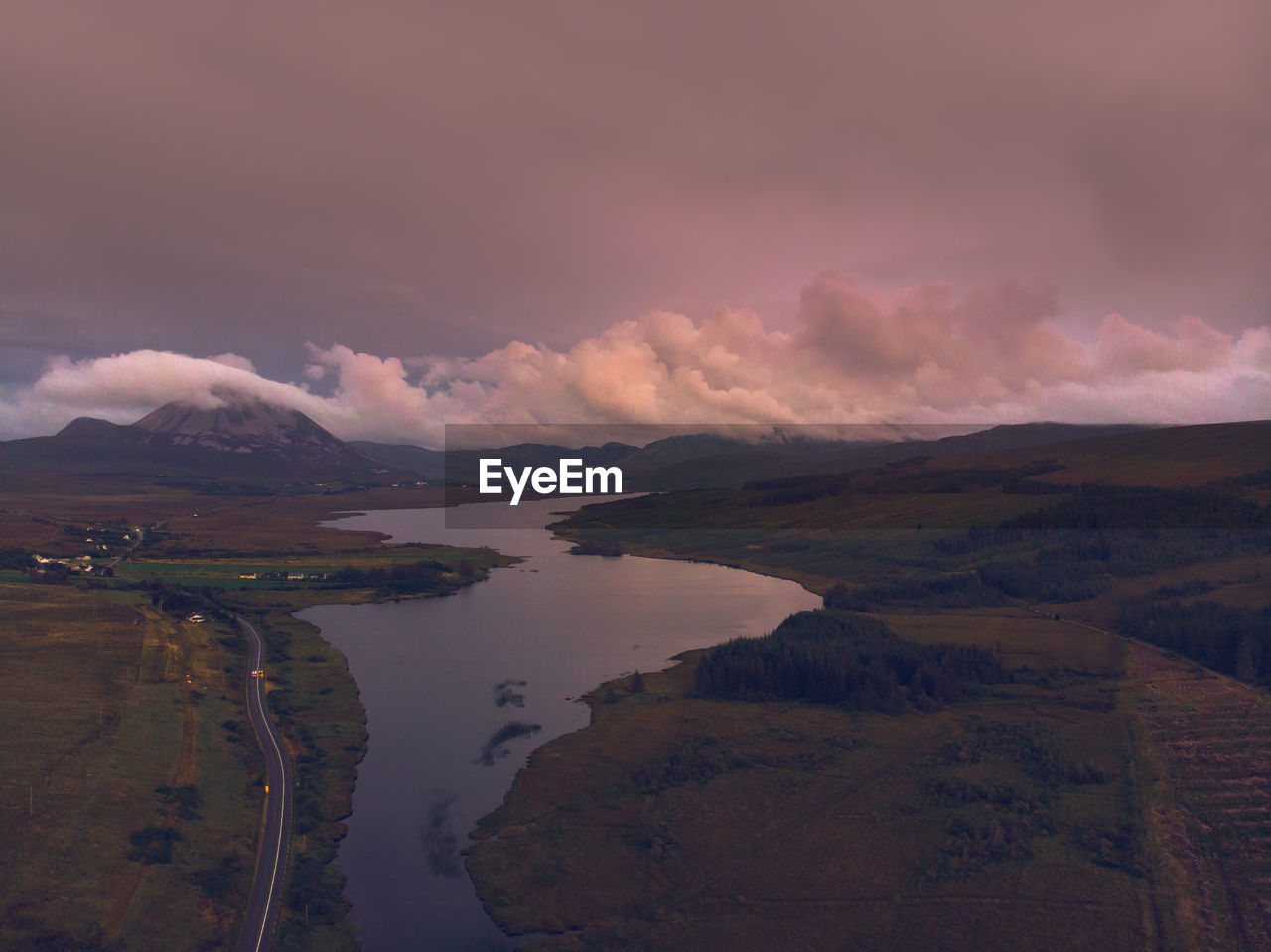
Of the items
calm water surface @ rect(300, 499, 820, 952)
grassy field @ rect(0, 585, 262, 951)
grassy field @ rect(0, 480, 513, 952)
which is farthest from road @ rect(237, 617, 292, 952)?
calm water surface @ rect(300, 499, 820, 952)

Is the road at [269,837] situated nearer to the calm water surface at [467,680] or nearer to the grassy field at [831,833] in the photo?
the calm water surface at [467,680]

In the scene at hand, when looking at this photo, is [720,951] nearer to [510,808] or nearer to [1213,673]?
[510,808]

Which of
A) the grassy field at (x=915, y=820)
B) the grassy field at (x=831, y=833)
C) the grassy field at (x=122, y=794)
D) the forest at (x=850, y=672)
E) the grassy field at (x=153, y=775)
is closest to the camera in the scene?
the grassy field at (x=122, y=794)

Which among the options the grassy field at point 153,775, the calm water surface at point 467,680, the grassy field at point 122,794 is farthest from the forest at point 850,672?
the grassy field at point 122,794

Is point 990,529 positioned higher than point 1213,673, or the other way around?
point 990,529

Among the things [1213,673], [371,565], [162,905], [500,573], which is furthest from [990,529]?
[162,905]
